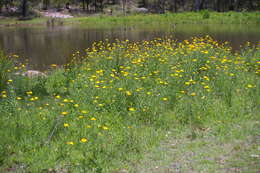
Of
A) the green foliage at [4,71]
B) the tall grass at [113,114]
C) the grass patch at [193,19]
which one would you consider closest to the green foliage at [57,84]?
the tall grass at [113,114]

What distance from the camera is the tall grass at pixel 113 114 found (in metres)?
4.98

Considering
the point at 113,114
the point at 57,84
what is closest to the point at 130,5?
the point at 57,84

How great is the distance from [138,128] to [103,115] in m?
0.90

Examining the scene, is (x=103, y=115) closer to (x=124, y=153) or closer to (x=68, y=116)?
(x=68, y=116)

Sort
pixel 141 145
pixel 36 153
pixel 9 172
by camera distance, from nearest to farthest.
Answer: pixel 9 172, pixel 36 153, pixel 141 145

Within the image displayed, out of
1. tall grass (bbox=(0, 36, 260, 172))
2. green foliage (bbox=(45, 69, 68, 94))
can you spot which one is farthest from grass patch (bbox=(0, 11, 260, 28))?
green foliage (bbox=(45, 69, 68, 94))

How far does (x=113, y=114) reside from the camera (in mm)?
6406

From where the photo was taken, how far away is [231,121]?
20.5ft

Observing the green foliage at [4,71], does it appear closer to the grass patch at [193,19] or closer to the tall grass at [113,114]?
the tall grass at [113,114]

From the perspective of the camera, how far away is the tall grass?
4977 millimetres

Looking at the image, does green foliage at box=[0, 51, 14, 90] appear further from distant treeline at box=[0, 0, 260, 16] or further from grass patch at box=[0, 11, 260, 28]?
distant treeline at box=[0, 0, 260, 16]

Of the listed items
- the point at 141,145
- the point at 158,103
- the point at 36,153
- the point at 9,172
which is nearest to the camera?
the point at 9,172

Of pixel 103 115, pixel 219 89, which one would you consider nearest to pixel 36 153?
pixel 103 115

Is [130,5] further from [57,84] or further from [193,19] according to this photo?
[57,84]
